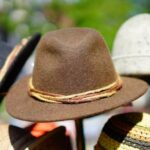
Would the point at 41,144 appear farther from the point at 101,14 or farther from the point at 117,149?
the point at 101,14

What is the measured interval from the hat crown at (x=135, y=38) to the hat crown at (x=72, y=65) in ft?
0.92

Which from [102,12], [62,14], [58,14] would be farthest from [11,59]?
[58,14]

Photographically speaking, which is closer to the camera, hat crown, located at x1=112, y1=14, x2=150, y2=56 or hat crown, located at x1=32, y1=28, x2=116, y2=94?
hat crown, located at x1=32, y1=28, x2=116, y2=94

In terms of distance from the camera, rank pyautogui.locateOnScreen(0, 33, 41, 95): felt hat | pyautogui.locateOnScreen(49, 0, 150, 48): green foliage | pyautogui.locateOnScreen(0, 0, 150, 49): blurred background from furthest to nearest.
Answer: pyautogui.locateOnScreen(0, 0, 150, 49): blurred background < pyautogui.locateOnScreen(49, 0, 150, 48): green foliage < pyautogui.locateOnScreen(0, 33, 41, 95): felt hat

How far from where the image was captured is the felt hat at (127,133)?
118 centimetres

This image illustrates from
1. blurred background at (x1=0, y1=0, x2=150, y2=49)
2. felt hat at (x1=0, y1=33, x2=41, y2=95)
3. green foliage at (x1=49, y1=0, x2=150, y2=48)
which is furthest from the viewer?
blurred background at (x1=0, y1=0, x2=150, y2=49)

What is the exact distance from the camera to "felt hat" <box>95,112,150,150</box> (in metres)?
1.18

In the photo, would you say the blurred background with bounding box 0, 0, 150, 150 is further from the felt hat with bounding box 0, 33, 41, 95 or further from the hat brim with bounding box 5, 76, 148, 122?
the hat brim with bounding box 5, 76, 148, 122

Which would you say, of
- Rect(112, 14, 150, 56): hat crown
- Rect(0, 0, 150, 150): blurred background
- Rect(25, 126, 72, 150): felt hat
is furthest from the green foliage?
Rect(25, 126, 72, 150): felt hat

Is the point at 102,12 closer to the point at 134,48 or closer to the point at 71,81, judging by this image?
the point at 134,48

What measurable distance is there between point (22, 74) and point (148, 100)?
0.39m

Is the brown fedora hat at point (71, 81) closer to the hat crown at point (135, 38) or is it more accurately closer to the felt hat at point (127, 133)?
the felt hat at point (127, 133)

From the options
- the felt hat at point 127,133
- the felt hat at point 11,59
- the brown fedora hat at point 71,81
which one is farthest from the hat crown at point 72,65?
the felt hat at point 11,59

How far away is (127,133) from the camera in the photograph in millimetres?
1196
